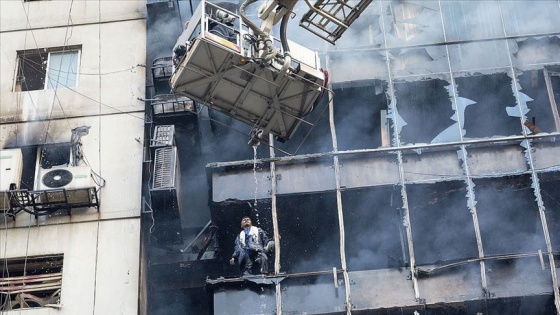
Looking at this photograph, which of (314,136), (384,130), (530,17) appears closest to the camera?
(384,130)

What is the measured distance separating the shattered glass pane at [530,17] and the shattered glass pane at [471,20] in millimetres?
255

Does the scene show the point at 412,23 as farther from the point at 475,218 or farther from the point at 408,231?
the point at 408,231

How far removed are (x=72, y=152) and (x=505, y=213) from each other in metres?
11.0

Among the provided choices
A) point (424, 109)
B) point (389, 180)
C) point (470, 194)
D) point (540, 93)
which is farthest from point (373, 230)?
point (540, 93)

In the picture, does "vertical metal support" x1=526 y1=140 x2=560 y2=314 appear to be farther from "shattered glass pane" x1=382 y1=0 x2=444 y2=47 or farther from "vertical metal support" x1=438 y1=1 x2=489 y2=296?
"shattered glass pane" x1=382 y1=0 x2=444 y2=47

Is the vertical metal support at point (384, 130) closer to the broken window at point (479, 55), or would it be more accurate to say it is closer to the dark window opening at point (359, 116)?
the dark window opening at point (359, 116)

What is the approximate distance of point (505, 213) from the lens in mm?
26750

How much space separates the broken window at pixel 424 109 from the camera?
2820cm

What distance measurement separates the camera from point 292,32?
29922mm

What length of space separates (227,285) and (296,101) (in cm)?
444

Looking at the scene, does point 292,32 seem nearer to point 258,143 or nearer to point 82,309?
point 258,143

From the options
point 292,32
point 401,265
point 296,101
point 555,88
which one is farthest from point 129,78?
point 555,88

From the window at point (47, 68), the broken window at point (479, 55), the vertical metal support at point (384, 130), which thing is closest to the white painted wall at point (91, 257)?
the window at point (47, 68)

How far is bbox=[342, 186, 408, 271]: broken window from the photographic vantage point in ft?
87.6
